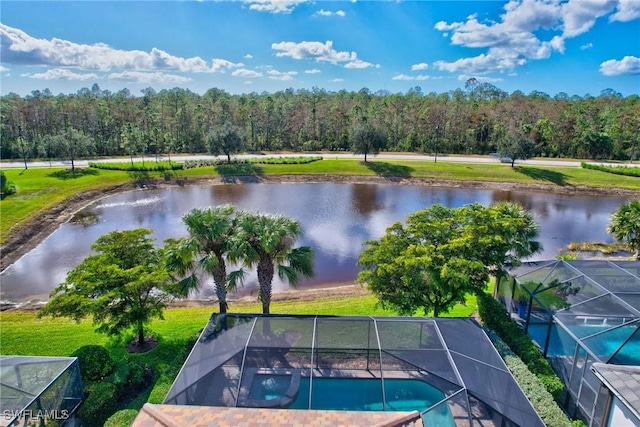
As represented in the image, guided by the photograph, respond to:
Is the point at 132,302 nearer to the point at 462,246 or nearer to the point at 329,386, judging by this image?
the point at 329,386

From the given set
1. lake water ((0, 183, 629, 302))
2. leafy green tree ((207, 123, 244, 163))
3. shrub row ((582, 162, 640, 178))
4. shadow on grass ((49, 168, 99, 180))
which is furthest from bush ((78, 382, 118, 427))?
shrub row ((582, 162, 640, 178))

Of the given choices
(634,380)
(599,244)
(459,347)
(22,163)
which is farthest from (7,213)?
(599,244)

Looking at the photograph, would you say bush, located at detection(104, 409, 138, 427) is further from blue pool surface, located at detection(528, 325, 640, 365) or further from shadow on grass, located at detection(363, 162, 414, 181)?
shadow on grass, located at detection(363, 162, 414, 181)

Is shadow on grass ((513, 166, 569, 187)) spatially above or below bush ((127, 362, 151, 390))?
above

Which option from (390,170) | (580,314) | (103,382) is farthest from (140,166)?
(580,314)

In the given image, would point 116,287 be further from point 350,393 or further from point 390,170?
point 390,170

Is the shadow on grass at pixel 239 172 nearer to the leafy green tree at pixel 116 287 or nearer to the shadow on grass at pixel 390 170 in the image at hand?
the shadow on grass at pixel 390 170

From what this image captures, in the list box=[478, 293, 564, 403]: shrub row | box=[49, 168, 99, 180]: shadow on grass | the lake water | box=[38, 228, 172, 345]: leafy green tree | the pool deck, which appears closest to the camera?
the pool deck
